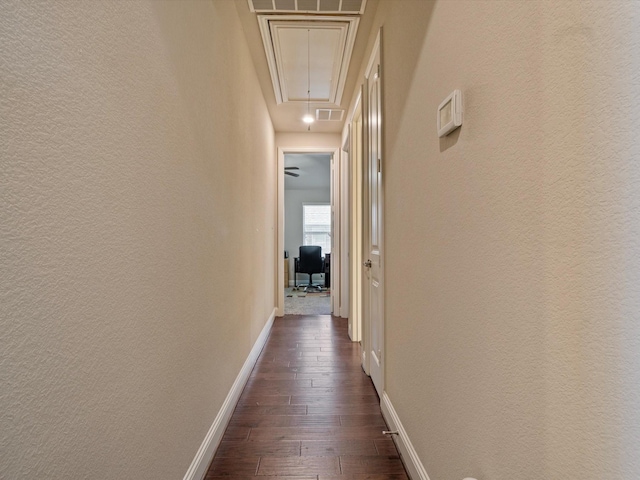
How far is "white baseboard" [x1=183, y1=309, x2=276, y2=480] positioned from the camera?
1.45m

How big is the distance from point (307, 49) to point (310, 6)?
55 centimetres

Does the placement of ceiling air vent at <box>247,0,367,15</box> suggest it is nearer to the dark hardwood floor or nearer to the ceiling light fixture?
the ceiling light fixture

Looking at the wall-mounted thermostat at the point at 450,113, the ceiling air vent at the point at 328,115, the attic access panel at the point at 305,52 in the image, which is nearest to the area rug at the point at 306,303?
the ceiling air vent at the point at 328,115

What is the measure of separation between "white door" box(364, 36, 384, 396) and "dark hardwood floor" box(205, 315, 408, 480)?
248 mm

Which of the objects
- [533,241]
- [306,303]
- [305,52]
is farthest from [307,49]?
[306,303]

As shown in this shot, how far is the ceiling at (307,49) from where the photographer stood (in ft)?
7.60

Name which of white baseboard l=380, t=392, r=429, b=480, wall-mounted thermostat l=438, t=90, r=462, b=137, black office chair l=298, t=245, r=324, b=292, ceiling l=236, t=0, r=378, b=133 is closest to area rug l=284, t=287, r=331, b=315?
black office chair l=298, t=245, r=324, b=292

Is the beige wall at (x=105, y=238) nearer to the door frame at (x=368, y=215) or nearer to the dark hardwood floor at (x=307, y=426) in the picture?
the dark hardwood floor at (x=307, y=426)

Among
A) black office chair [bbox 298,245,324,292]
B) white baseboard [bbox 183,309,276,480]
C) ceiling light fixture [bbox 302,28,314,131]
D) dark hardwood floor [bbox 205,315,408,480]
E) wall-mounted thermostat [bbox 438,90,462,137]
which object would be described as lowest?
dark hardwood floor [bbox 205,315,408,480]

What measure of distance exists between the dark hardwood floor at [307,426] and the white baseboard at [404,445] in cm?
5

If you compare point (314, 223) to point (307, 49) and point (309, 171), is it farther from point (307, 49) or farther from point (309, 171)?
point (307, 49)

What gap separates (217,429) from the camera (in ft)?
5.77

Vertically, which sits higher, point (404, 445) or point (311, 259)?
point (311, 259)

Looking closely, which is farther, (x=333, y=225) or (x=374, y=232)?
(x=333, y=225)
